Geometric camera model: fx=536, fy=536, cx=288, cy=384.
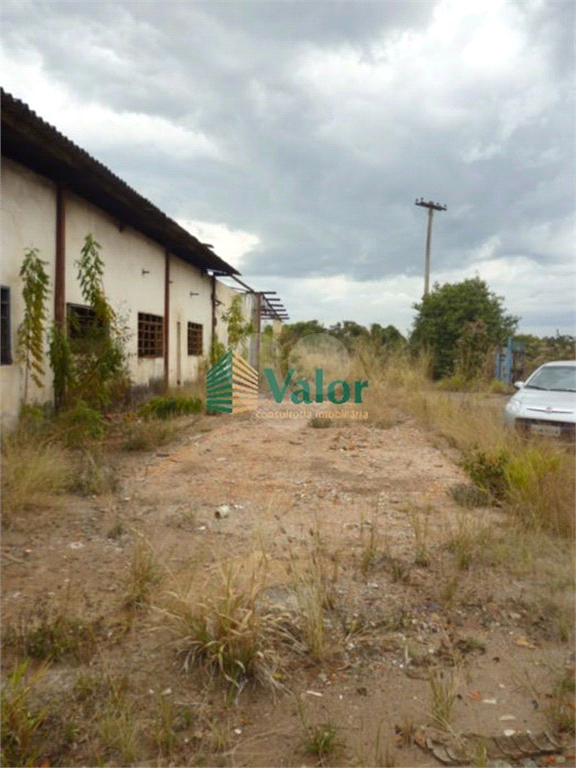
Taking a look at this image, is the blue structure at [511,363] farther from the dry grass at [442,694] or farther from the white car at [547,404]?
the dry grass at [442,694]

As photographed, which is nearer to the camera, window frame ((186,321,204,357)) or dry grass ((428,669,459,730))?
dry grass ((428,669,459,730))

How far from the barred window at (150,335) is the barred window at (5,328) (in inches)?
155

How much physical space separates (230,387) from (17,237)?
5.44 meters

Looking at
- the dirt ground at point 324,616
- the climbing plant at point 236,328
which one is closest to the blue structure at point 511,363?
the climbing plant at point 236,328

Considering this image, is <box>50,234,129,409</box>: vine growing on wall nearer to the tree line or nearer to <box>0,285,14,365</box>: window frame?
<box>0,285,14,365</box>: window frame

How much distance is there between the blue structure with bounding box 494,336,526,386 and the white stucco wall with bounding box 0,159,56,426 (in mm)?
13239

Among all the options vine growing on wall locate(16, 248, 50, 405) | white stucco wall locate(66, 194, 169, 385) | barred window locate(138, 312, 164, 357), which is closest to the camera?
vine growing on wall locate(16, 248, 50, 405)

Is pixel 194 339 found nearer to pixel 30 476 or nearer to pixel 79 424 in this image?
pixel 79 424

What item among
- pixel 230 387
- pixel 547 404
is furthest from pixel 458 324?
pixel 547 404

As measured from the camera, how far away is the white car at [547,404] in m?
6.01

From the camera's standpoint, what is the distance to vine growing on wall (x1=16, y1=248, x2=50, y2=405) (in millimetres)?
5875

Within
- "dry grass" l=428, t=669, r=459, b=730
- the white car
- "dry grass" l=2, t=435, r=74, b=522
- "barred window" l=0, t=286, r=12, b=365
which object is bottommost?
"dry grass" l=428, t=669, r=459, b=730

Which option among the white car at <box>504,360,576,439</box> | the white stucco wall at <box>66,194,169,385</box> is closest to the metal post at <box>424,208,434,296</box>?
the white stucco wall at <box>66,194,169,385</box>

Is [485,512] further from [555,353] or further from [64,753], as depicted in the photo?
[555,353]
